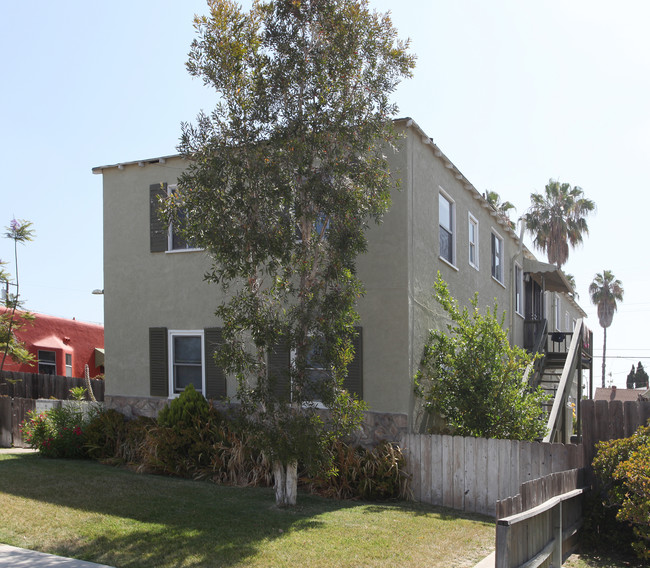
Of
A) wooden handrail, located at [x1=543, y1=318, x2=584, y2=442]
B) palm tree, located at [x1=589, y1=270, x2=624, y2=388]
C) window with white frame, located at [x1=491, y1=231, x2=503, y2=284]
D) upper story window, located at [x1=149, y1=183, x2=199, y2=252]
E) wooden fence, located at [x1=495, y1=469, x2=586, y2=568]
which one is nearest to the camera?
wooden fence, located at [x1=495, y1=469, x2=586, y2=568]

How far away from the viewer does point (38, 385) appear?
20188mm

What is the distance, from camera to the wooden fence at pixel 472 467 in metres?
10.1

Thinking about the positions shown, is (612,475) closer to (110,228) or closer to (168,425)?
(168,425)

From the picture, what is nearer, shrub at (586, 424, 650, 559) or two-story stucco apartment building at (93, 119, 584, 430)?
shrub at (586, 424, 650, 559)

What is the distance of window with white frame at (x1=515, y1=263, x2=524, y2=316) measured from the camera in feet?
68.4

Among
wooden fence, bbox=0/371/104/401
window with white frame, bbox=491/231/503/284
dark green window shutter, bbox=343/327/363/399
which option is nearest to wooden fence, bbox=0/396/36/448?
wooden fence, bbox=0/371/104/401

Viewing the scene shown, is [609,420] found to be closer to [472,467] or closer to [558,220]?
[472,467]

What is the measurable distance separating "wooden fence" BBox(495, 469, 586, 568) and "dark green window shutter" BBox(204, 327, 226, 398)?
7372 millimetres

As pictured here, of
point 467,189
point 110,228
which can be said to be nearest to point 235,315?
point 110,228

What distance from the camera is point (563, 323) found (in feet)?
98.8

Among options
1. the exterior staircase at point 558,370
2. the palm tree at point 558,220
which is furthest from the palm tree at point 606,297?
the exterior staircase at point 558,370

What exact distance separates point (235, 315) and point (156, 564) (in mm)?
3629

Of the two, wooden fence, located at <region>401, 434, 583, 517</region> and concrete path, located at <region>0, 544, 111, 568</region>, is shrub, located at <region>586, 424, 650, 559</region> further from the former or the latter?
concrete path, located at <region>0, 544, 111, 568</region>

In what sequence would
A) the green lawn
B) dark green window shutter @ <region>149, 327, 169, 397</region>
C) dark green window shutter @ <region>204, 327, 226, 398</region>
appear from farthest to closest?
dark green window shutter @ <region>149, 327, 169, 397</region> → dark green window shutter @ <region>204, 327, 226, 398</region> → the green lawn
